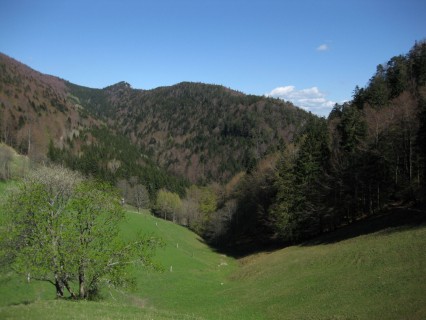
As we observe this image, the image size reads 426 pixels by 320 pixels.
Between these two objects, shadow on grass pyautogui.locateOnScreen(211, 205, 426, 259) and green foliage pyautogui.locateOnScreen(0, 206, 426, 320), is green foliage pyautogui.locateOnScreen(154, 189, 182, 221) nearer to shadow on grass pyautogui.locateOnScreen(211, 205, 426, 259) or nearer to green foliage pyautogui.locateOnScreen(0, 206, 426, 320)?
green foliage pyautogui.locateOnScreen(0, 206, 426, 320)

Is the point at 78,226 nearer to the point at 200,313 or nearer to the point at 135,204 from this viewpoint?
the point at 200,313

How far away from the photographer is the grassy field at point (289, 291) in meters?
20.4

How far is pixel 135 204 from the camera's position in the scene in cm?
14062

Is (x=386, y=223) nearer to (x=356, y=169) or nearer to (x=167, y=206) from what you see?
(x=356, y=169)

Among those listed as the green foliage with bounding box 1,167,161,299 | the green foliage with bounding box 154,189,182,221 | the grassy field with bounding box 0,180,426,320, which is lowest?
the green foliage with bounding box 154,189,182,221

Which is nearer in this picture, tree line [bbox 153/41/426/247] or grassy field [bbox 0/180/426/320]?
grassy field [bbox 0/180/426/320]

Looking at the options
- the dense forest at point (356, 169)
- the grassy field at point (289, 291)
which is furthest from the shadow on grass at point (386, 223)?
the dense forest at point (356, 169)

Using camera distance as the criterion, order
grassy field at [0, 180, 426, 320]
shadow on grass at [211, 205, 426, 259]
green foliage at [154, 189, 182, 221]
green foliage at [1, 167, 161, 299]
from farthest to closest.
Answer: green foliage at [154, 189, 182, 221] < shadow on grass at [211, 205, 426, 259] < green foliage at [1, 167, 161, 299] < grassy field at [0, 180, 426, 320]

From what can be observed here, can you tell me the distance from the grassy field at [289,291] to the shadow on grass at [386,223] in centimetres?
99

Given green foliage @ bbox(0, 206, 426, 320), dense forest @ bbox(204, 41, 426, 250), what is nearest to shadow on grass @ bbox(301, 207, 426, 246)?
green foliage @ bbox(0, 206, 426, 320)

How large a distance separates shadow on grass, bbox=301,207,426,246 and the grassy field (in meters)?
0.99

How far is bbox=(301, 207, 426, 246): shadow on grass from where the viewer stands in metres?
40.3

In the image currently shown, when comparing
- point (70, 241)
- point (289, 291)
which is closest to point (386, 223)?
point (289, 291)

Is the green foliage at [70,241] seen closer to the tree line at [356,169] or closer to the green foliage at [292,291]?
the green foliage at [292,291]
